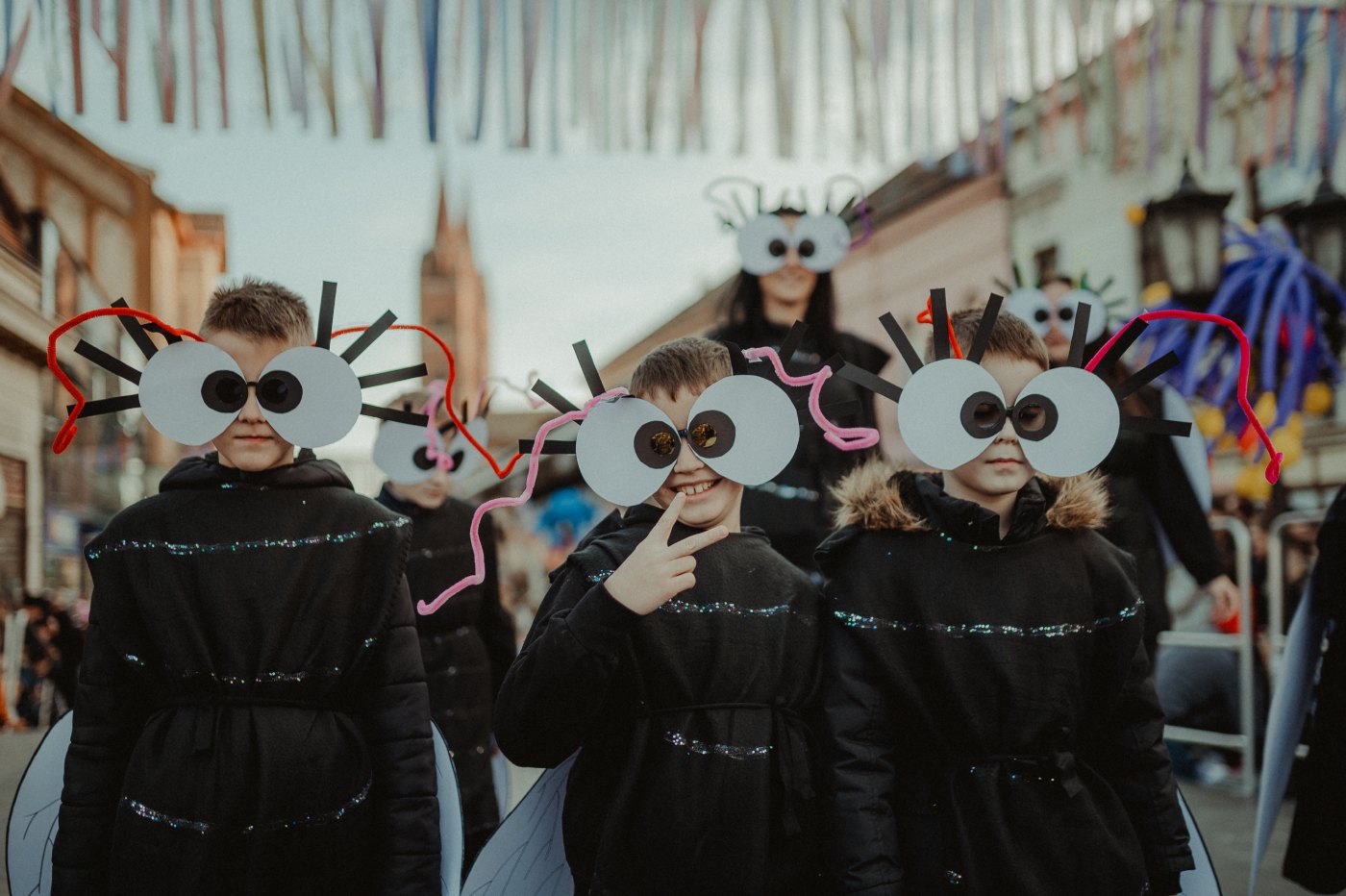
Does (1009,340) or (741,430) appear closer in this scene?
(741,430)

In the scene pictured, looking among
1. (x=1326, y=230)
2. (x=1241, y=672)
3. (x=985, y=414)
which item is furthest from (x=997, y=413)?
(x=1326, y=230)

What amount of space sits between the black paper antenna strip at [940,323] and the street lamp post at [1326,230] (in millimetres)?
6031

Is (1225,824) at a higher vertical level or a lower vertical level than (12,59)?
lower

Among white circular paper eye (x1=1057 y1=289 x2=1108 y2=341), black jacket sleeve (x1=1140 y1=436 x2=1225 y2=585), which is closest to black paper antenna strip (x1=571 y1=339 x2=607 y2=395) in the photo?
white circular paper eye (x1=1057 y1=289 x2=1108 y2=341)

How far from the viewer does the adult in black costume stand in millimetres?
2756

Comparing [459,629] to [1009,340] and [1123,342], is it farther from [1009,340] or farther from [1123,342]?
[1123,342]

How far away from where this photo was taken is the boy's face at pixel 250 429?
2.14 meters

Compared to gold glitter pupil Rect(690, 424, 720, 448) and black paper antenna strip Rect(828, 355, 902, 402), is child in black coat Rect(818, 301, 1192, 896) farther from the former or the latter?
Result: gold glitter pupil Rect(690, 424, 720, 448)

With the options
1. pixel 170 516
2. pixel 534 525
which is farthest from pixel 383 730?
pixel 534 525

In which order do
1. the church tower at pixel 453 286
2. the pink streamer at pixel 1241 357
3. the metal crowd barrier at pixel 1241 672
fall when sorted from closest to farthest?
the pink streamer at pixel 1241 357, the metal crowd barrier at pixel 1241 672, the church tower at pixel 453 286

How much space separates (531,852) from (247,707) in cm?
59

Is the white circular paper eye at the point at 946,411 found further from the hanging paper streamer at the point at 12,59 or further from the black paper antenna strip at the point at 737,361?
the hanging paper streamer at the point at 12,59

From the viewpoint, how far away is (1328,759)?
9.18 ft

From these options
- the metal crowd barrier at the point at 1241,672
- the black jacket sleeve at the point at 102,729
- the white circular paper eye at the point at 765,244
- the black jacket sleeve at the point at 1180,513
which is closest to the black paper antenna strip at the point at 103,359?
the black jacket sleeve at the point at 102,729
